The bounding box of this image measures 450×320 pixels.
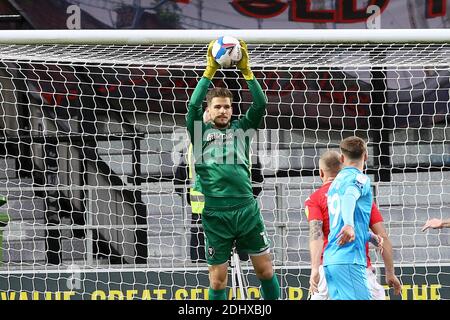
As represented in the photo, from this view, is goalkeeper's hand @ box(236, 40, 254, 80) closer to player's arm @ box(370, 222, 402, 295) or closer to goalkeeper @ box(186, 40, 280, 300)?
goalkeeper @ box(186, 40, 280, 300)

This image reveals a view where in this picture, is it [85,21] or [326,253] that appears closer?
[326,253]

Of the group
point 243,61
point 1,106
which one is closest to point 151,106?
point 1,106

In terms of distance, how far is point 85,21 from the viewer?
11297 millimetres

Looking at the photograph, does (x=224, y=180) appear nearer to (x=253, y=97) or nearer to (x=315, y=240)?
(x=253, y=97)

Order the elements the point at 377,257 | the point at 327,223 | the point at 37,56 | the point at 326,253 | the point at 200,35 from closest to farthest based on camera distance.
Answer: the point at 326,253 < the point at 327,223 < the point at 200,35 < the point at 37,56 < the point at 377,257

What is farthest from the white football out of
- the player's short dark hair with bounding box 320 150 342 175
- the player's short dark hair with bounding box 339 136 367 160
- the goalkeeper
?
the player's short dark hair with bounding box 339 136 367 160

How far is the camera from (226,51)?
23.6ft

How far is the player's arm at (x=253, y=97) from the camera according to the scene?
7.37 metres

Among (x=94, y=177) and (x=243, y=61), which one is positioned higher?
(x=243, y=61)

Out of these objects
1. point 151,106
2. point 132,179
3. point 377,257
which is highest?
point 151,106

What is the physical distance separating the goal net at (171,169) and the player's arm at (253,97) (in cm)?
263

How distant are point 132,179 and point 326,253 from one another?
5111 millimetres

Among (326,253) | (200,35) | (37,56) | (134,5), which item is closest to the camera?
(326,253)
